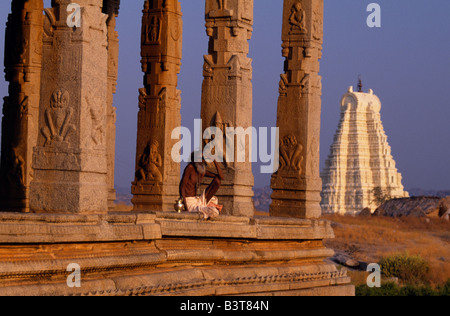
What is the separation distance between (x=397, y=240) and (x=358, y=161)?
5827cm

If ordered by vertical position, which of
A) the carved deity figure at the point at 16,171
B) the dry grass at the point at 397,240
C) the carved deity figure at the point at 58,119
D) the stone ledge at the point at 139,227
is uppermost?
the carved deity figure at the point at 58,119

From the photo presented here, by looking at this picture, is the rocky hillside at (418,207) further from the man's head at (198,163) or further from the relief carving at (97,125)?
the relief carving at (97,125)

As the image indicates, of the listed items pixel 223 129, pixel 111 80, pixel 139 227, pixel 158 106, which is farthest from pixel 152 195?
pixel 139 227

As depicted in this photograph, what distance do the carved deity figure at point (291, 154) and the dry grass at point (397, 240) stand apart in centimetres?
1076

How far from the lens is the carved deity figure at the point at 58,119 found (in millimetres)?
12000

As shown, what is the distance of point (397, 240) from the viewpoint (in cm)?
3909

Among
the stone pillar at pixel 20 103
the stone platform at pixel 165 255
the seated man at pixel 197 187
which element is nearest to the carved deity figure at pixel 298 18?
the stone platform at pixel 165 255

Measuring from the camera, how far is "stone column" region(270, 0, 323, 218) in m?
18.3

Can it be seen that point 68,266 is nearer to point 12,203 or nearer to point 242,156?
point 242,156

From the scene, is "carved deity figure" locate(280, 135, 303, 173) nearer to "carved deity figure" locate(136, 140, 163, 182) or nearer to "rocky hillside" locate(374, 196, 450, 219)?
"carved deity figure" locate(136, 140, 163, 182)

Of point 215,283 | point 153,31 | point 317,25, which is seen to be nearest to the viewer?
point 215,283

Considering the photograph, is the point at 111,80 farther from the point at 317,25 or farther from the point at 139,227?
the point at 139,227

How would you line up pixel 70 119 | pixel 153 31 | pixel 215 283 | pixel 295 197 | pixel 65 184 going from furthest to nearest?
pixel 153 31
pixel 295 197
pixel 215 283
pixel 70 119
pixel 65 184

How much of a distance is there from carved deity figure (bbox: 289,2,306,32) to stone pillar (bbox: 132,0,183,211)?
3.03 m
